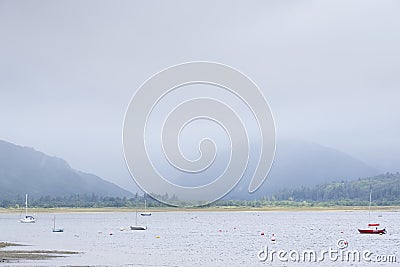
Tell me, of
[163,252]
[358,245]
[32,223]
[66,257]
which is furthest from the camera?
[32,223]

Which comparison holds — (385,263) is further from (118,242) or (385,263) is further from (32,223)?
(32,223)

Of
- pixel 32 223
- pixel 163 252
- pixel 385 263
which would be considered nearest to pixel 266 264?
pixel 385 263

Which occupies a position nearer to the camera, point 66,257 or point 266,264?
point 266,264

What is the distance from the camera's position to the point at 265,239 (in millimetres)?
103750

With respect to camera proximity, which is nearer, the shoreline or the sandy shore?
the shoreline

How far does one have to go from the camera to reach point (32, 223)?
6998 inches

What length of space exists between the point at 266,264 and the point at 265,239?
3926 cm

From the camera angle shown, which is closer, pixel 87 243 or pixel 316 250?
pixel 316 250

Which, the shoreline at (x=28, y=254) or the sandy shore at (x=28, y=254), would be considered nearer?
the shoreline at (x=28, y=254)

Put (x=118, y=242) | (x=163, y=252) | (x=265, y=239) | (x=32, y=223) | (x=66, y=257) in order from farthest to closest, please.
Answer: (x=32, y=223) < (x=265, y=239) < (x=118, y=242) < (x=163, y=252) < (x=66, y=257)

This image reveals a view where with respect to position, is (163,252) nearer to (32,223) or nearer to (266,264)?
(266,264)

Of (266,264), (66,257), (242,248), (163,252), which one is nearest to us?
(266,264)

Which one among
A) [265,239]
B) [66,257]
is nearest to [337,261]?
[66,257]

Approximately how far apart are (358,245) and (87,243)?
3605 centimetres
